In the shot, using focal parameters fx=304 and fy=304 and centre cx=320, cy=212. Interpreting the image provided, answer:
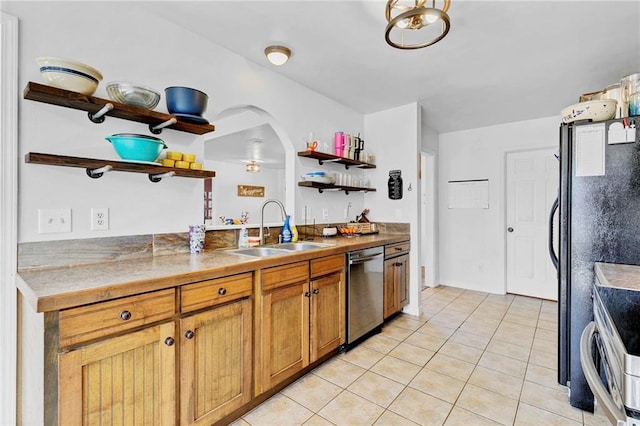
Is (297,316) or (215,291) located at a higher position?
(215,291)

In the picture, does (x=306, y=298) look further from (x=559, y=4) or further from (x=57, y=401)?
(x=559, y=4)

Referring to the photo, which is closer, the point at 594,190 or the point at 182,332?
the point at 182,332

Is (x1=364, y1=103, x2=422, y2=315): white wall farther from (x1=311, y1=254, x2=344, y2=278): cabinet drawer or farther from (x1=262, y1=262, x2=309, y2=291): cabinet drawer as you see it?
(x1=262, y1=262, x2=309, y2=291): cabinet drawer

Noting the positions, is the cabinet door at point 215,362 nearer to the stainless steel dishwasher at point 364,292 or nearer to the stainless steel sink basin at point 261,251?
the stainless steel sink basin at point 261,251

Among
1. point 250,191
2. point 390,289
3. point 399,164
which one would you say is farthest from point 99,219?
point 250,191

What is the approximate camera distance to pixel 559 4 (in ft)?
6.03

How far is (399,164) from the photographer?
3.68 m

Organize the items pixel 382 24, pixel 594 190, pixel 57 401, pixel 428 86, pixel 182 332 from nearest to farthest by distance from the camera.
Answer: pixel 57 401 < pixel 182 332 < pixel 594 190 < pixel 382 24 < pixel 428 86

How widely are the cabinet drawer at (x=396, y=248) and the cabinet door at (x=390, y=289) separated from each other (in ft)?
0.24

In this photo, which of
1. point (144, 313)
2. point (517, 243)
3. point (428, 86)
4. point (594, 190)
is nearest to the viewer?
point (144, 313)

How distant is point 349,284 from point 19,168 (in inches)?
85.3

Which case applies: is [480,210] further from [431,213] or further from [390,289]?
[390,289]

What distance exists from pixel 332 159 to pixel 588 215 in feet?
6.89

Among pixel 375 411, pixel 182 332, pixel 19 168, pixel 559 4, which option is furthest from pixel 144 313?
pixel 559 4
